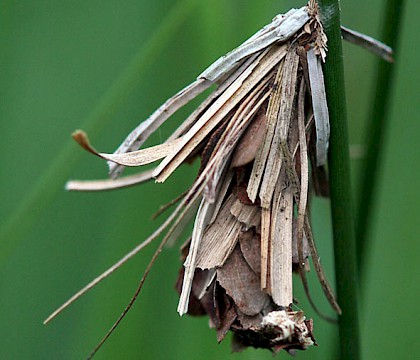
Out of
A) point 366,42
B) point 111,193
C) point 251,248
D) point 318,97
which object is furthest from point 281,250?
point 111,193

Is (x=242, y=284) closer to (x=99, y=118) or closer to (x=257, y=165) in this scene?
(x=257, y=165)

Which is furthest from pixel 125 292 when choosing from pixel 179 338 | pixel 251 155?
pixel 251 155

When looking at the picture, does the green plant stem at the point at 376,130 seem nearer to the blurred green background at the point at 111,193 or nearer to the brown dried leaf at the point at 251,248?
the blurred green background at the point at 111,193

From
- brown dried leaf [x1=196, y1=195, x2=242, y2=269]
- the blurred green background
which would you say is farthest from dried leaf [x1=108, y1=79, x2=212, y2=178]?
the blurred green background

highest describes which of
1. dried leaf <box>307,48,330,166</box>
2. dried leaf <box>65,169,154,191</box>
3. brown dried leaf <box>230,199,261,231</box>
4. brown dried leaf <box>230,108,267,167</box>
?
dried leaf <box>307,48,330,166</box>

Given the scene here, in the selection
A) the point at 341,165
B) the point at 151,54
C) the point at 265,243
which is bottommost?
the point at 265,243

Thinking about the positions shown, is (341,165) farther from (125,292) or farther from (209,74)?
(125,292)

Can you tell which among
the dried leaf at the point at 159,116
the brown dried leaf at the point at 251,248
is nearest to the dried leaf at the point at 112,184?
the dried leaf at the point at 159,116

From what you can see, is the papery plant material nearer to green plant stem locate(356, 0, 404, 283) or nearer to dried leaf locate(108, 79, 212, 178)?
dried leaf locate(108, 79, 212, 178)
